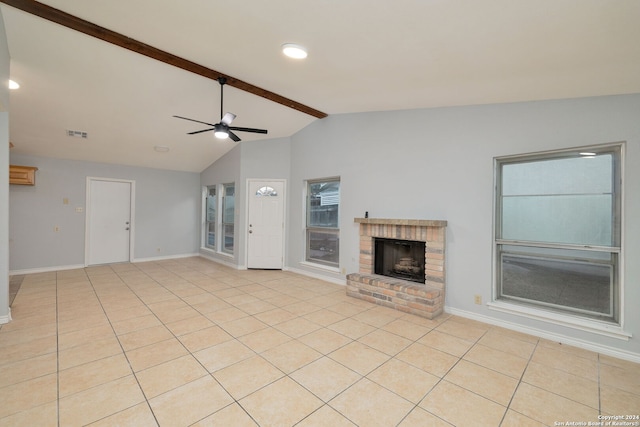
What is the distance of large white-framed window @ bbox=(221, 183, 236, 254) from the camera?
6922 millimetres

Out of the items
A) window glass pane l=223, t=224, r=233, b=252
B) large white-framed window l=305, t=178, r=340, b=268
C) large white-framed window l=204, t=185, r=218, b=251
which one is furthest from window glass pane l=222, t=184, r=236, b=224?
large white-framed window l=305, t=178, r=340, b=268

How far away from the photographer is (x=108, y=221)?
21.1 ft

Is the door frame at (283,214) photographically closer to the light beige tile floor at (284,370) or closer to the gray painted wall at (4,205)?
the light beige tile floor at (284,370)

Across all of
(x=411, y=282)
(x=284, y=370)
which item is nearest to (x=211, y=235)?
(x=411, y=282)

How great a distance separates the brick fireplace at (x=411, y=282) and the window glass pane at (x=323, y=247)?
1091mm

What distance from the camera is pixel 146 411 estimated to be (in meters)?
1.77

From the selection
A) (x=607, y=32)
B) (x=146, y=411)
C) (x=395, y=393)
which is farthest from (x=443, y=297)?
(x=146, y=411)

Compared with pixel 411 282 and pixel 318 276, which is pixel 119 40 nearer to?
pixel 318 276

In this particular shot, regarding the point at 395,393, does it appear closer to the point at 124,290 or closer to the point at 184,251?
the point at 124,290

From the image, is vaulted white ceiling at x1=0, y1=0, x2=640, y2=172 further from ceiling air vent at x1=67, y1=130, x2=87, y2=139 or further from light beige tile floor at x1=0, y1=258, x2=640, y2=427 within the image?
light beige tile floor at x1=0, y1=258, x2=640, y2=427

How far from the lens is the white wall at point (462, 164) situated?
8.22 feet

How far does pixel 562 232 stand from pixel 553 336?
3.55 ft

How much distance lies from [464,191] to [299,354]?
2.70m

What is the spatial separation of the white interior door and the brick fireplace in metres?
5.71
